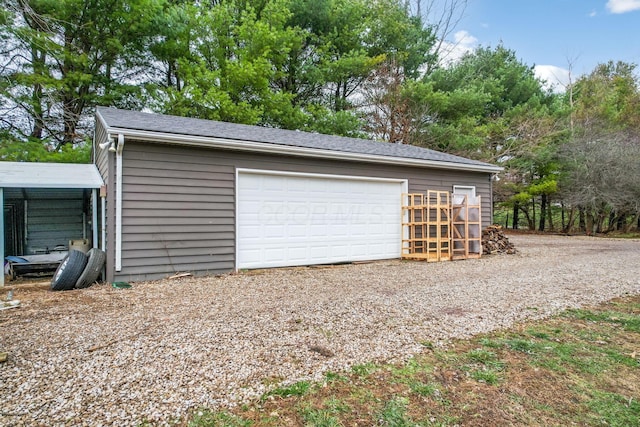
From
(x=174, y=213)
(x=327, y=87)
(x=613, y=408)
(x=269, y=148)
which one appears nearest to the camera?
(x=613, y=408)

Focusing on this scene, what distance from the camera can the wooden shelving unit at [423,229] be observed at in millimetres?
7773

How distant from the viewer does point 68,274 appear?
15.9ft

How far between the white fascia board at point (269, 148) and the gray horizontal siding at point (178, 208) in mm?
156

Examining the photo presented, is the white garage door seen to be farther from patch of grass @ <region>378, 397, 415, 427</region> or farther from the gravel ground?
patch of grass @ <region>378, 397, 415, 427</region>

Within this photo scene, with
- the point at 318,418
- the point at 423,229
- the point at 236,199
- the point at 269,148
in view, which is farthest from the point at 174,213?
the point at 423,229

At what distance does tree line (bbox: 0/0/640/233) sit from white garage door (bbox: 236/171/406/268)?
6335 mm

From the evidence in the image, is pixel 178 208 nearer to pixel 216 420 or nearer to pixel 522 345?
pixel 216 420

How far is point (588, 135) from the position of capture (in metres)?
16.5

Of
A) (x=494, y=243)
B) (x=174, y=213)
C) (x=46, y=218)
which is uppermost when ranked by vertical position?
(x=174, y=213)

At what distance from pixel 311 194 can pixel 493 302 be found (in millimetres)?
3964

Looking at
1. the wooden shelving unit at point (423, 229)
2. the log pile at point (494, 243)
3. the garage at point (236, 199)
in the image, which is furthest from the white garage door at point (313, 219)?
the log pile at point (494, 243)

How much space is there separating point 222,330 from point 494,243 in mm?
8013

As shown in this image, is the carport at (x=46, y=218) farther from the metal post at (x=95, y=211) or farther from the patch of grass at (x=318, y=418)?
the patch of grass at (x=318, y=418)

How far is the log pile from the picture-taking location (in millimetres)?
8953
